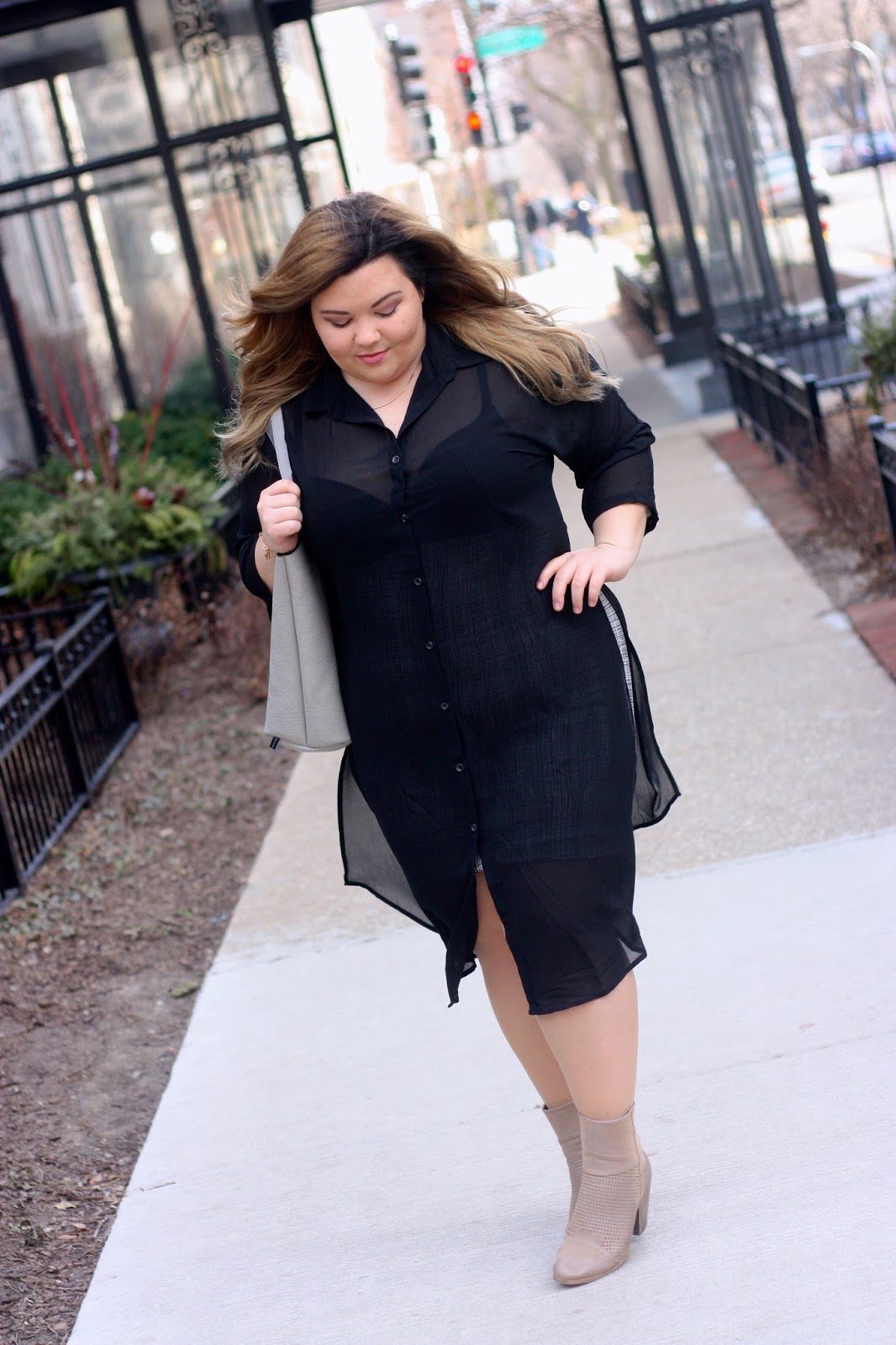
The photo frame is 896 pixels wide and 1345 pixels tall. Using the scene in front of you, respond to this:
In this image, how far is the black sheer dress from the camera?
272cm

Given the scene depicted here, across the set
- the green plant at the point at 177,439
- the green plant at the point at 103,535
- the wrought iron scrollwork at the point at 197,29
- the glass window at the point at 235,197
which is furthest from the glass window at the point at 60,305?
the green plant at the point at 103,535

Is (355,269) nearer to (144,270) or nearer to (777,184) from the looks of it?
(777,184)

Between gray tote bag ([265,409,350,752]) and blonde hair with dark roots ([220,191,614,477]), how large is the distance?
10 cm

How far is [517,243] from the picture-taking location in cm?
4053

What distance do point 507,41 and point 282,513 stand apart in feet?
81.4

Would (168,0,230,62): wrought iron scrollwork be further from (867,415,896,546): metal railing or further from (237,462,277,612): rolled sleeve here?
(237,462,277,612): rolled sleeve

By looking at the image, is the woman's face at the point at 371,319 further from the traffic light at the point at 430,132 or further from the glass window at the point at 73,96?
the traffic light at the point at 430,132

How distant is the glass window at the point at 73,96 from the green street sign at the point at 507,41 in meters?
11.5

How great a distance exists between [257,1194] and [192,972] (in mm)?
1595

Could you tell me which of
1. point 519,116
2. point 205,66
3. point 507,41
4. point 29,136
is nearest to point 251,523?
point 205,66

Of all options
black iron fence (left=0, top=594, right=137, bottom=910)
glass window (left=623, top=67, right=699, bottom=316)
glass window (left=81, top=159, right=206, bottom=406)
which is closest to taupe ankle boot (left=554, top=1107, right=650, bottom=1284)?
black iron fence (left=0, top=594, right=137, bottom=910)

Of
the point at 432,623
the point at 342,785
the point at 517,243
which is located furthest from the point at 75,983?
the point at 517,243

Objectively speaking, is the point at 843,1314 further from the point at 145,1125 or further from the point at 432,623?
the point at 145,1125

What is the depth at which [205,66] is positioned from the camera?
48.8 feet
